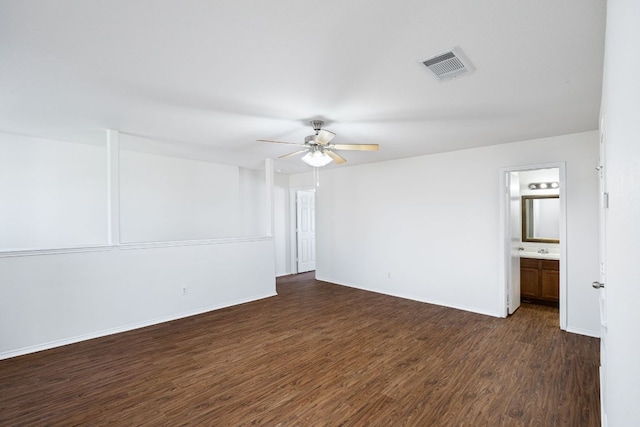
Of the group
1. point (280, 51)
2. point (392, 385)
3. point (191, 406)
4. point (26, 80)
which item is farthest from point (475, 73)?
point (26, 80)

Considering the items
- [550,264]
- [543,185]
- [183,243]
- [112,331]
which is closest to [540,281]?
[550,264]

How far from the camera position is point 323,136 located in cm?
319

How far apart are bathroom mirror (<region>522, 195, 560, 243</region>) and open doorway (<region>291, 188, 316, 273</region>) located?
4579 millimetres

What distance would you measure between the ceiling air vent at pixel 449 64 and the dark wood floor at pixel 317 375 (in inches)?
103

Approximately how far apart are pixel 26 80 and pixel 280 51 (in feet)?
7.18

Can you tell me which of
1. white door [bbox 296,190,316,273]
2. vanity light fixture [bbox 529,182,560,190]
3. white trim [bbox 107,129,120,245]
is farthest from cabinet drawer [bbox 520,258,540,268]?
white trim [bbox 107,129,120,245]

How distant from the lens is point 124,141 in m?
4.34

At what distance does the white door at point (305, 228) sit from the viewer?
7.75m

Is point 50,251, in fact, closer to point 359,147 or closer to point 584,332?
point 359,147

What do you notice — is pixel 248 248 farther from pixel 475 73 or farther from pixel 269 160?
pixel 475 73

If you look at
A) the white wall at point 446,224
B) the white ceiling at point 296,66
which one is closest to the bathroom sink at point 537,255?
the white wall at point 446,224

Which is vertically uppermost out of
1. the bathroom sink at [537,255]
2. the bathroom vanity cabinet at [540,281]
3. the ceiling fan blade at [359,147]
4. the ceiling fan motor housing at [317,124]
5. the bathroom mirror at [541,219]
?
the ceiling fan motor housing at [317,124]

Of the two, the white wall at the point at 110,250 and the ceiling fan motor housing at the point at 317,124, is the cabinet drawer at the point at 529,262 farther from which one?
the white wall at the point at 110,250

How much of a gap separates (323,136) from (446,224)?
287 centimetres
